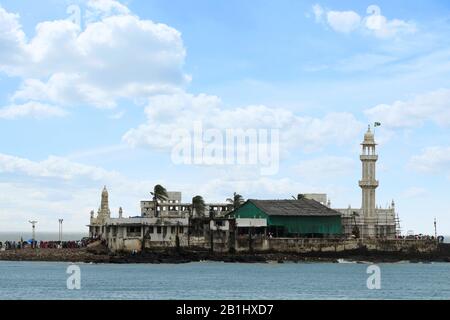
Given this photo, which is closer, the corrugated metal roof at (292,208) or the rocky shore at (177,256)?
the rocky shore at (177,256)

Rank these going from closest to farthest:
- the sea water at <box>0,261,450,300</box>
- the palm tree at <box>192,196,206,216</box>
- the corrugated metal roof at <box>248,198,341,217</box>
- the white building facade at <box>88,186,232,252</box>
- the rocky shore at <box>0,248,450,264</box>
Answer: the sea water at <box>0,261,450,300</box>, the rocky shore at <box>0,248,450,264</box>, the white building facade at <box>88,186,232,252</box>, the corrugated metal roof at <box>248,198,341,217</box>, the palm tree at <box>192,196,206,216</box>

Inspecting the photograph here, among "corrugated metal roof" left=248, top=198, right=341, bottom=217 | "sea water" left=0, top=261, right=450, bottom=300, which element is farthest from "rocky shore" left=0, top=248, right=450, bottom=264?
"corrugated metal roof" left=248, top=198, right=341, bottom=217

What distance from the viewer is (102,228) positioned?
110812mm

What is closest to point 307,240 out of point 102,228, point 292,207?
point 292,207

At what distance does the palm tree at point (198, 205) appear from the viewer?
115m

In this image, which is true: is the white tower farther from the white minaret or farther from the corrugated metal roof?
the white minaret

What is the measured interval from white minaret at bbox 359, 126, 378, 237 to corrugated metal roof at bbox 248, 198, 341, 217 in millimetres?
5255

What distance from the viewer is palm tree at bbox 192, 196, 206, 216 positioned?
115 m

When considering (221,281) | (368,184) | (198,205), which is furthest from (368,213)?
(221,281)

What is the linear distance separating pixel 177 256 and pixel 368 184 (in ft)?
93.7

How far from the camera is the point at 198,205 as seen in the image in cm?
11556

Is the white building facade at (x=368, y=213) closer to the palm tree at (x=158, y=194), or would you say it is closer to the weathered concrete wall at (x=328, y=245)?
the weathered concrete wall at (x=328, y=245)

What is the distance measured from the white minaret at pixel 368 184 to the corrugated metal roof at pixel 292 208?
17.2 feet

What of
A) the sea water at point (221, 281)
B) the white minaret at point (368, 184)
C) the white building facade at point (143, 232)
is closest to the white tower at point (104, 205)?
the white building facade at point (143, 232)
